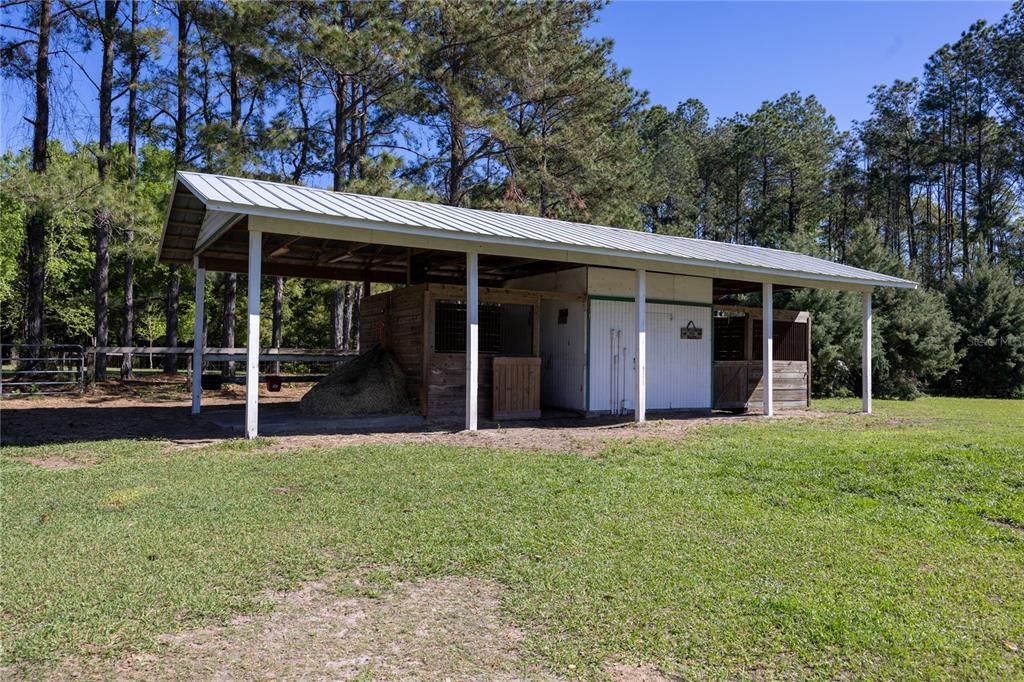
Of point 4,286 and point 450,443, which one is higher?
point 4,286

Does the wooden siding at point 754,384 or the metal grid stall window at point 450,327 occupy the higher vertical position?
the metal grid stall window at point 450,327

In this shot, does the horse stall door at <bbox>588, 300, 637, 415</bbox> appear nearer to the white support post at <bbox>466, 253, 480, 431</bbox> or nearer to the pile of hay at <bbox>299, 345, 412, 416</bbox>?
the white support post at <bbox>466, 253, 480, 431</bbox>

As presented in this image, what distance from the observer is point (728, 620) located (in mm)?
3242

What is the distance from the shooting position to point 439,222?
30.3 feet

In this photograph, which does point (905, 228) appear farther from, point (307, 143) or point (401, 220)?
point (401, 220)

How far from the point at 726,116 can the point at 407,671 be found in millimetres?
42251

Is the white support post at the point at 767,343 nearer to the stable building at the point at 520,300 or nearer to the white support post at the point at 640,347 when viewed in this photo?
the stable building at the point at 520,300

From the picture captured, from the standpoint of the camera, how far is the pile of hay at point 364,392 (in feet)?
36.0

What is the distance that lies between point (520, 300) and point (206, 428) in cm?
541

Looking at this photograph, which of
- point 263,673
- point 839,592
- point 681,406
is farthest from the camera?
point 681,406

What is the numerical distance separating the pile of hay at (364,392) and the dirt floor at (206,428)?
123cm

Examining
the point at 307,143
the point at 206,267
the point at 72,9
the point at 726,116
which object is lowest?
the point at 206,267

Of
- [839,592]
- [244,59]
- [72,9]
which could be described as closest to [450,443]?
[839,592]

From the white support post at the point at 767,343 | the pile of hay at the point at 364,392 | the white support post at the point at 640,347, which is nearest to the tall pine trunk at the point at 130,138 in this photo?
the pile of hay at the point at 364,392
